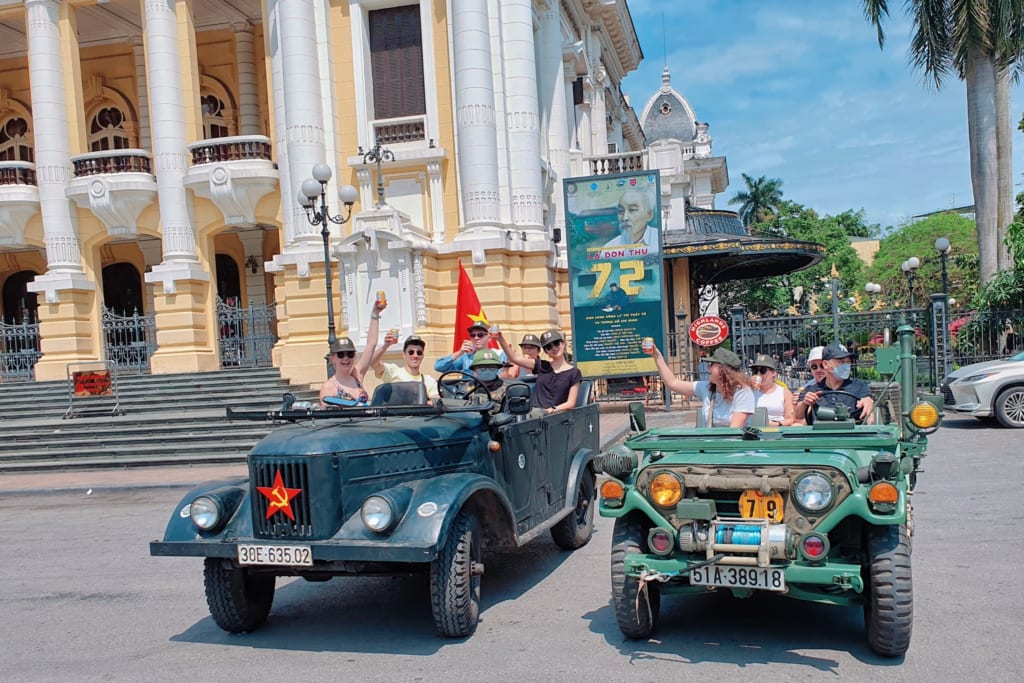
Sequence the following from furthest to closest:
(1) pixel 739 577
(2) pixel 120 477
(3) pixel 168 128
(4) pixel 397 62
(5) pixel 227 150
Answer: (5) pixel 227 150
(3) pixel 168 128
(4) pixel 397 62
(2) pixel 120 477
(1) pixel 739 577

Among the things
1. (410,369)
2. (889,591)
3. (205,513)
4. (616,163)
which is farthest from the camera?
(616,163)

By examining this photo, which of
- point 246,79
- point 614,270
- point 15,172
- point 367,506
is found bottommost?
point 367,506

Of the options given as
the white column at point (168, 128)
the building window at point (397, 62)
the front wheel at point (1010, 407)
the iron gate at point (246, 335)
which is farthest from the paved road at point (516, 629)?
the building window at point (397, 62)

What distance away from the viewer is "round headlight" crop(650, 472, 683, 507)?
4680 millimetres

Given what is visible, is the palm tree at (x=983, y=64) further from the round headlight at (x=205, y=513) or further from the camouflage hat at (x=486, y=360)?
the round headlight at (x=205, y=513)

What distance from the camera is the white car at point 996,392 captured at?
14367 millimetres

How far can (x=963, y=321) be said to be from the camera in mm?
21125

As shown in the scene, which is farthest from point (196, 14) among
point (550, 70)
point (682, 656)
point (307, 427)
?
point (682, 656)

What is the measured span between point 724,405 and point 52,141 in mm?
20741

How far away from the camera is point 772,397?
6586 millimetres

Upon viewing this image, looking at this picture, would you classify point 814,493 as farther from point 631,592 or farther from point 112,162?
point 112,162

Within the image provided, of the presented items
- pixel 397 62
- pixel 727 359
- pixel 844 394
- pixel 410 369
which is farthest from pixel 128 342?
pixel 844 394

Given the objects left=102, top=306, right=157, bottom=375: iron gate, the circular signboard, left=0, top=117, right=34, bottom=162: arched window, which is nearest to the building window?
left=102, top=306, right=157, bottom=375: iron gate

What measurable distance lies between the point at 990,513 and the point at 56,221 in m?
21.3
